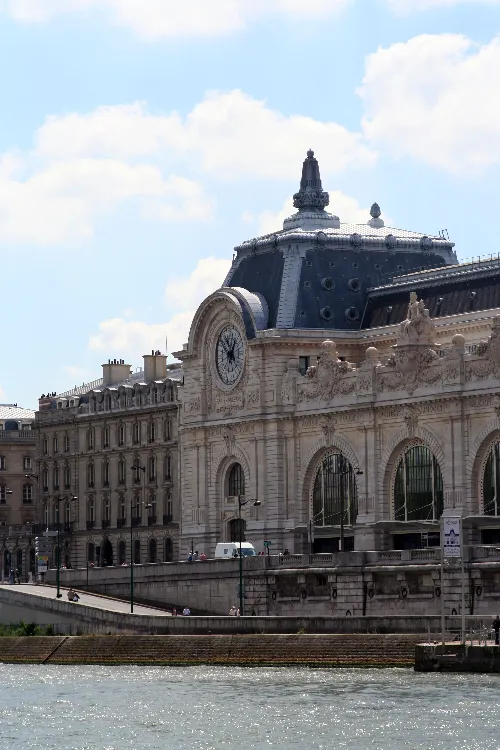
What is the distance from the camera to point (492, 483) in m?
150

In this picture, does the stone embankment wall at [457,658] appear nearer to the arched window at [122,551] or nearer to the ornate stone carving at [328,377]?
the ornate stone carving at [328,377]

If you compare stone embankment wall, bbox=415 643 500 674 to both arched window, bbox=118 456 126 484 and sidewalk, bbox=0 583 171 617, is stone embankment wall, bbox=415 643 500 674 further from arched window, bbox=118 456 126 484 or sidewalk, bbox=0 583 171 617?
arched window, bbox=118 456 126 484

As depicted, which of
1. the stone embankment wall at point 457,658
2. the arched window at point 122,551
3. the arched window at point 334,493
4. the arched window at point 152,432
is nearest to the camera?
the stone embankment wall at point 457,658

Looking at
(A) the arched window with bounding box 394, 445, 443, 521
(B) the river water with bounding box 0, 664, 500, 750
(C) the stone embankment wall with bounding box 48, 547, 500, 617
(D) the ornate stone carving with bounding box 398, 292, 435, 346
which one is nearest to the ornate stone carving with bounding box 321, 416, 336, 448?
(A) the arched window with bounding box 394, 445, 443, 521

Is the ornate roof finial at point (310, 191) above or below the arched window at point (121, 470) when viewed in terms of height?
above

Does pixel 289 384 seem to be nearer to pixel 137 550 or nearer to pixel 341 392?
pixel 341 392

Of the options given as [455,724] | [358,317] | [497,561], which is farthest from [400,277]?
[455,724]

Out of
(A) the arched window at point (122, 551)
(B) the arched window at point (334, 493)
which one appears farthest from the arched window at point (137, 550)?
(B) the arched window at point (334, 493)

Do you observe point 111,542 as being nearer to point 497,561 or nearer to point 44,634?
point 44,634

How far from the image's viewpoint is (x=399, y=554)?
143000mm

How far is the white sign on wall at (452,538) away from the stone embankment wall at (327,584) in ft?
36.9

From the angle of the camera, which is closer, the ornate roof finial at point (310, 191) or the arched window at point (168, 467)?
the ornate roof finial at point (310, 191)

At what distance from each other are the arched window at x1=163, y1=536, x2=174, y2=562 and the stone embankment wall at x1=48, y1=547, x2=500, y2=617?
26.9m

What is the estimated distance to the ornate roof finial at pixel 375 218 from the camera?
177 meters
